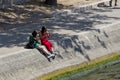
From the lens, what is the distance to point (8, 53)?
64.3 feet

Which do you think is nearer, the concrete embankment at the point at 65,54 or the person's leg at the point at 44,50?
the concrete embankment at the point at 65,54

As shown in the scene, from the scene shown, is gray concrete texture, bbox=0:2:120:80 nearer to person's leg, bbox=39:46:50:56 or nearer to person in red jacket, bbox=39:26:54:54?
person's leg, bbox=39:46:50:56

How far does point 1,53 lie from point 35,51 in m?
1.44

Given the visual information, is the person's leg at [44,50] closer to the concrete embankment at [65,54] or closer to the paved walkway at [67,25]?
the concrete embankment at [65,54]

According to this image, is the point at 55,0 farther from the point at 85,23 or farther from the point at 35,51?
the point at 35,51

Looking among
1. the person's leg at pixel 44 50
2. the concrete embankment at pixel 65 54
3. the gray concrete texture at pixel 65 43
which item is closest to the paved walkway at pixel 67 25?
the gray concrete texture at pixel 65 43

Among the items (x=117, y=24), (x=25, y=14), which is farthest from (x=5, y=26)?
(x=117, y=24)

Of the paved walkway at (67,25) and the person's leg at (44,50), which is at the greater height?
the paved walkway at (67,25)

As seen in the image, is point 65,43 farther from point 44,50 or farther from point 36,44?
point 36,44

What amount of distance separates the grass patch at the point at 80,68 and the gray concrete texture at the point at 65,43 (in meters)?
0.22

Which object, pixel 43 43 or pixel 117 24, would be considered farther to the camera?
pixel 117 24

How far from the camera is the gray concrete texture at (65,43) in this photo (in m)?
19.1

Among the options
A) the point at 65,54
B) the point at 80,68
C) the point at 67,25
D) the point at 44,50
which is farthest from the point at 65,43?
the point at 67,25

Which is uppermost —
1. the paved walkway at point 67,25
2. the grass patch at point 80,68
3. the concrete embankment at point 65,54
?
the paved walkway at point 67,25
